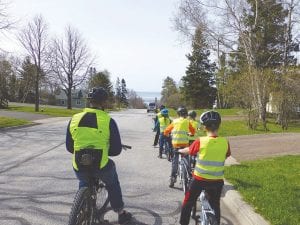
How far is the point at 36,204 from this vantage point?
7.06m

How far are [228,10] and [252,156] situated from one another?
63.9 ft

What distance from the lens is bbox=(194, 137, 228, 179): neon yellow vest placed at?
5.09 m

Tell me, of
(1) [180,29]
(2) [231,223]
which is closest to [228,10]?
(1) [180,29]

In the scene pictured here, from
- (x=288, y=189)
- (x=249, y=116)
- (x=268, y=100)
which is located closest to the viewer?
(x=288, y=189)

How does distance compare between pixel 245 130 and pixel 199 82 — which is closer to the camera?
pixel 245 130

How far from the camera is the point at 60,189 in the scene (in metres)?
8.30

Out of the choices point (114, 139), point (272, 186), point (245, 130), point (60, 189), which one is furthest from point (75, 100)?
point (114, 139)

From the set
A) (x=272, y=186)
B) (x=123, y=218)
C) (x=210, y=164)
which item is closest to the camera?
(x=210, y=164)

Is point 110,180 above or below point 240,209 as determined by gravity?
above

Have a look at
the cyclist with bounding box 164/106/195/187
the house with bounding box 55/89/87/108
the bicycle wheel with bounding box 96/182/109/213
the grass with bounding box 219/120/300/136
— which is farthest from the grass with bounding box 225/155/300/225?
the house with bounding box 55/89/87/108

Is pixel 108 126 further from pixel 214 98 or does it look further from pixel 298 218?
pixel 214 98

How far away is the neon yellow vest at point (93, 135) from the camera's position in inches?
195

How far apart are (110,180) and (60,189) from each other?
10.9ft

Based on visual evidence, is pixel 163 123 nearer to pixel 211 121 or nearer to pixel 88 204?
pixel 211 121
